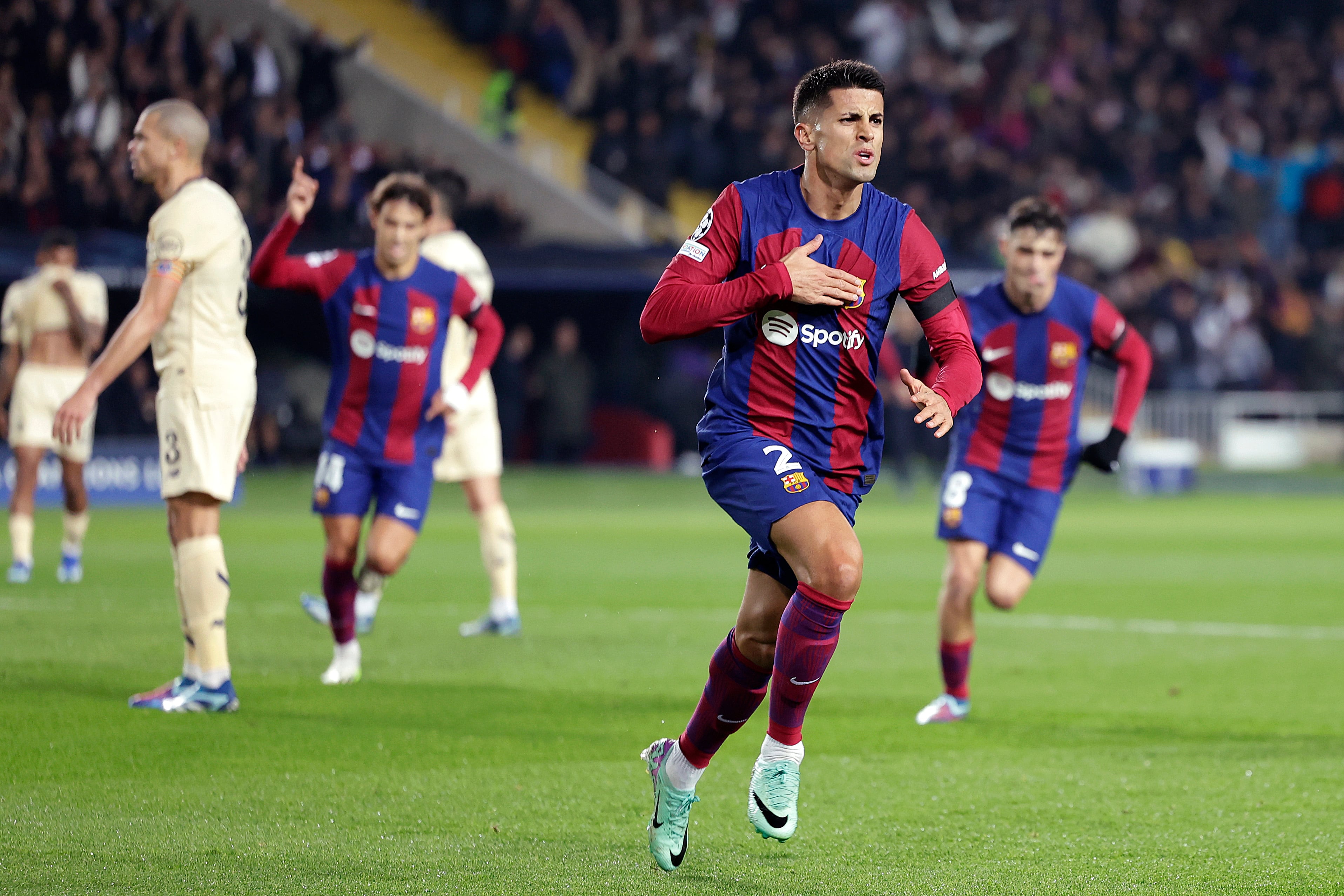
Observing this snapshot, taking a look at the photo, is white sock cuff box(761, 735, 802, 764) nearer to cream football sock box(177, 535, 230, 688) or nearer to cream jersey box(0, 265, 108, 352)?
cream football sock box(177, 535, 230, 688)

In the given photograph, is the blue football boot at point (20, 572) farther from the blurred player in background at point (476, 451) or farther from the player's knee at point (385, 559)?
the player's knee at point (385, 559)

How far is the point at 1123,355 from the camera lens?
7.71m

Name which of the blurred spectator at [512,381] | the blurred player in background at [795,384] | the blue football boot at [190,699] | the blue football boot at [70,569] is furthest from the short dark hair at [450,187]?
the blurred spectator at [512,381]

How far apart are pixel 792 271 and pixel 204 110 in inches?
733

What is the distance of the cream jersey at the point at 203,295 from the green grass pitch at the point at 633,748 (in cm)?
134

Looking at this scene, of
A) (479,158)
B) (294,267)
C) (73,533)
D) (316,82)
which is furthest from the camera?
(479,158)

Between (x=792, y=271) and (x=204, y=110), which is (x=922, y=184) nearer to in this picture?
(x=204, y=110)

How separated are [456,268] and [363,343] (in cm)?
197

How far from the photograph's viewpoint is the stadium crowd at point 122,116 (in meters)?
20.9

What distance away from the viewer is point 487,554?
31.6ft

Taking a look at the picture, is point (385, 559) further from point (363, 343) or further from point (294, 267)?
point (294, 267)

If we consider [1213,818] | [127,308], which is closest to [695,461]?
[127,308]

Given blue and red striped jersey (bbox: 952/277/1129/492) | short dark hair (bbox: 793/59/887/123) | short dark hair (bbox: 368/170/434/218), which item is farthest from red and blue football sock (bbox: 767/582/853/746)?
short dark hair (bbox: 368/170/434/218)

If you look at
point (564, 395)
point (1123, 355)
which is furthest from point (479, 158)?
point (1123, 355)
